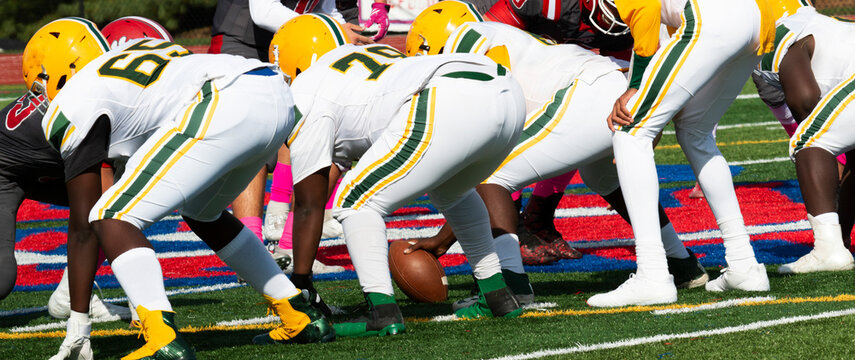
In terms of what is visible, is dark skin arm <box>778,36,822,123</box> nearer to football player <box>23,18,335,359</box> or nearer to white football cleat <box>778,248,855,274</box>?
white football cleat <box>778,248,855,274</box>

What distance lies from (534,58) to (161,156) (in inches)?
74.5

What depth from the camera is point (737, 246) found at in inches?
173

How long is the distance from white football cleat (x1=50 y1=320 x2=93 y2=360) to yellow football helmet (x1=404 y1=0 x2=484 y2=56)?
6.69 feet

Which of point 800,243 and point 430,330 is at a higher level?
point 430,330

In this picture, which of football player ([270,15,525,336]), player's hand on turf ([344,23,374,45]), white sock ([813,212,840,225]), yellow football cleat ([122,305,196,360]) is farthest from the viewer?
player's hand on turf ([344,23,374,45])

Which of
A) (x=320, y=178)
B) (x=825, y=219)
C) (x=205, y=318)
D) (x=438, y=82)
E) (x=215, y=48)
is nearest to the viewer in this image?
(x=438, y=82)

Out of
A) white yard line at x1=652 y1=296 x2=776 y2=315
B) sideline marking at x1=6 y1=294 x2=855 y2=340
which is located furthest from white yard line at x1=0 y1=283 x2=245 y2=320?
white yard line at x1=652 y1=296 x2=776 y2=315

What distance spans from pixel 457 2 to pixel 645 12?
123 cm

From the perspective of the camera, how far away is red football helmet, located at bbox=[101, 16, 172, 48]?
454 centimetres

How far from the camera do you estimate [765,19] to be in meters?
4.23

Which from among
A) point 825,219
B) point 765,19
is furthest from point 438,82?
point 825,219

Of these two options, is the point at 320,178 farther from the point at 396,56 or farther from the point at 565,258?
the point at 565,258

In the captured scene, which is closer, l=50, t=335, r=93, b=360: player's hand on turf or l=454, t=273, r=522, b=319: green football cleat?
l=50, t=335, r=93, b=360: player's hand on turf

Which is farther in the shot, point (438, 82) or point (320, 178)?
point (320, 178)
